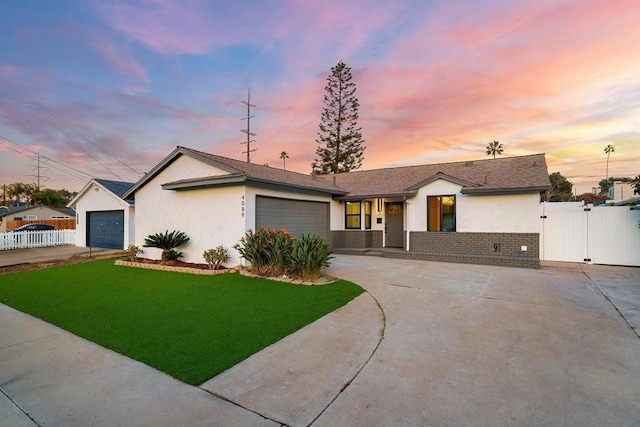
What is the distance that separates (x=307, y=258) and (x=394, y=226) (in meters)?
8.02

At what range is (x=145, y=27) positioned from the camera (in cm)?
1101

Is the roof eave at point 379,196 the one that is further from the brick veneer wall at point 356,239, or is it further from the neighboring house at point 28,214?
the neighboring house at point 28,214

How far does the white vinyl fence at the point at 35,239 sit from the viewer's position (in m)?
17.3

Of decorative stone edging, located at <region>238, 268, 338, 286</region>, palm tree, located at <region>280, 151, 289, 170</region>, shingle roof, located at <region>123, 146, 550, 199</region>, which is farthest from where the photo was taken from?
palm tree, located at <region>280, 151, 289, 170</region>

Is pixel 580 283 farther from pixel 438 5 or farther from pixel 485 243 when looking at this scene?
pixel 438 5

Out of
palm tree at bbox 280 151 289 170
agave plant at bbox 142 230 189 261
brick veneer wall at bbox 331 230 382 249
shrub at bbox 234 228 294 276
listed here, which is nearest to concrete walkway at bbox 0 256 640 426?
shrub at bbox 234 228 294 276

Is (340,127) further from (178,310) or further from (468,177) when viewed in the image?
(178,310)

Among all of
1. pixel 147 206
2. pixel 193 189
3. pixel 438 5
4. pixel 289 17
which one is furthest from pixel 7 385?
pixel 438 5

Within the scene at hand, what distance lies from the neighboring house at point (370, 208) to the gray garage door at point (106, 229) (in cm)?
534

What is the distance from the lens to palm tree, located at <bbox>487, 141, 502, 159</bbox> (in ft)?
129

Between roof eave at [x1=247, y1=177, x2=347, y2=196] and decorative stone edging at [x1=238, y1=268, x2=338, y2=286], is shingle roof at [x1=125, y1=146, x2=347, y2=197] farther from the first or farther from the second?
decorative stone edging at [x1=238, y1=268, x2=338, y2=286]

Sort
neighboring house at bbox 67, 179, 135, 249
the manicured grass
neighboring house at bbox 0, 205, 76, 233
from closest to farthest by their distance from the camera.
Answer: the manicured grass
neighboring house at bbox 67, 179, 135, 249
neighboring house at bbox 0, 205, 76, 233

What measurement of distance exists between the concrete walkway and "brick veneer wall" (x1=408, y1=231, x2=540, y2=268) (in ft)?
17.4

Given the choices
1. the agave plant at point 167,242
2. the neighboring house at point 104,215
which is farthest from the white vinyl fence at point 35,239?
the agave plant at point 167,242
